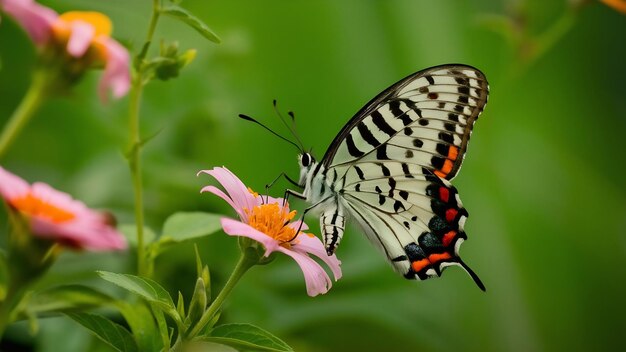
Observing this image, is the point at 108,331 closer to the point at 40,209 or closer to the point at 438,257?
the point at 40,209

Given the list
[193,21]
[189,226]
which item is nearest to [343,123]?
[189,226]

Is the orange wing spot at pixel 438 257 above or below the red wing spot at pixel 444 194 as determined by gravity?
below

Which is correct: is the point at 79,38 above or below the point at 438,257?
above

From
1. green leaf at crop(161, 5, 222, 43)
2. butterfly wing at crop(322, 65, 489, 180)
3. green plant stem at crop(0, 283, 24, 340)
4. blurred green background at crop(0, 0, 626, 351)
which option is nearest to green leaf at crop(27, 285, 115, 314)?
green plant stem at crop(0, 283, 24, 340)

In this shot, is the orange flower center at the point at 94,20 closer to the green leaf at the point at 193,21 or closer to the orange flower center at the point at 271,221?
the green leaf at the point at 193,21

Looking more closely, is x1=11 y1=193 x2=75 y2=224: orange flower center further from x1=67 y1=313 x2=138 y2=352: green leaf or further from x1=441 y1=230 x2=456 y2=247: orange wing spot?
x1=441 y1=230 x2=456 y2=247: orange wing spot

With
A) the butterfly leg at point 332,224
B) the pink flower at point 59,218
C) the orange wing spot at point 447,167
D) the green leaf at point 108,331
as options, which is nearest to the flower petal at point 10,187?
the pink flower at point 59,218

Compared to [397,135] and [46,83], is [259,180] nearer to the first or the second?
[397,135]
